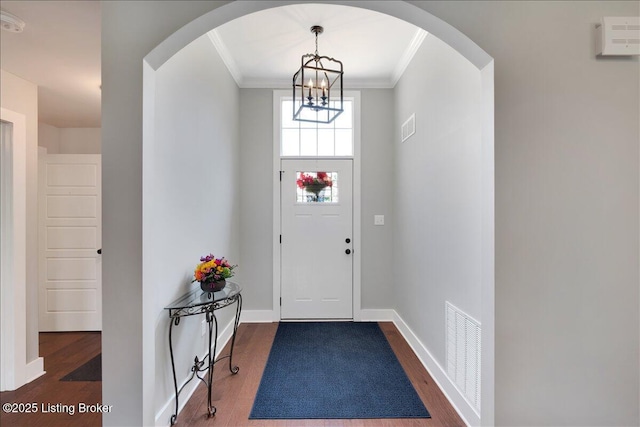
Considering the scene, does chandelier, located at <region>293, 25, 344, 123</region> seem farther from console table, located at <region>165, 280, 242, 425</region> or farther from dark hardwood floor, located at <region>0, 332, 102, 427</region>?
dark hardwood floor, located at <region>0, 332, 102, 427</region>

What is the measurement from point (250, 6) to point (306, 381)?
8.03ft

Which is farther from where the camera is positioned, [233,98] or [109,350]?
[233,98]

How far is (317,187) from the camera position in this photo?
3.70 metres

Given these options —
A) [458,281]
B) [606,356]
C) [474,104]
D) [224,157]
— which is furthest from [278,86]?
[606,356]

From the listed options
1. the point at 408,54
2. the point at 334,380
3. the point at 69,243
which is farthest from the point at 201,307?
the point at 408,54

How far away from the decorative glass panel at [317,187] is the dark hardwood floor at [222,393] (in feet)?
5.37

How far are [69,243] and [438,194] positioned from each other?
160 inches

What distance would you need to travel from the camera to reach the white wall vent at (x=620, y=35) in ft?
4.17

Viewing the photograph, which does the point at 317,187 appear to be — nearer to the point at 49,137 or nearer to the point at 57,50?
Result: the point at 57,50

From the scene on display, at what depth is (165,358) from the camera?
1.79m

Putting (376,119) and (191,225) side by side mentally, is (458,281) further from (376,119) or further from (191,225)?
(376,119)

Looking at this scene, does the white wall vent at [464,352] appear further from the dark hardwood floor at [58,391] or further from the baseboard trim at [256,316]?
the dark hardwood floor at [58,391]

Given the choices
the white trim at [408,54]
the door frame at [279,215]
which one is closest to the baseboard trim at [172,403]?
the door frame at [279,215]

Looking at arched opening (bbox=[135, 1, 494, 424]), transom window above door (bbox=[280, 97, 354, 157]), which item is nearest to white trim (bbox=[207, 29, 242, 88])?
transom window above door (bbox=[280, 97, 354, 157])
